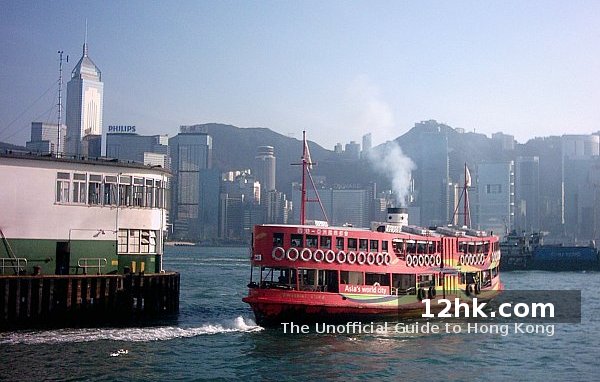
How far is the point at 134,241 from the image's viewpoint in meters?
38.5

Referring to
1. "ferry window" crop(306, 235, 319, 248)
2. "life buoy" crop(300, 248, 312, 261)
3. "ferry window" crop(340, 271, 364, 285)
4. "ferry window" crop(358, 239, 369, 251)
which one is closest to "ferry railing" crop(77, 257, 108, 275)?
"life buoy" crop(300, 248, 312, 261)

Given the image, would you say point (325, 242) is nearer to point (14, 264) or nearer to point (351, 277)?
point (351, 277)

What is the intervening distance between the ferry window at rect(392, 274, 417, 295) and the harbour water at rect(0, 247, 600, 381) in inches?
137

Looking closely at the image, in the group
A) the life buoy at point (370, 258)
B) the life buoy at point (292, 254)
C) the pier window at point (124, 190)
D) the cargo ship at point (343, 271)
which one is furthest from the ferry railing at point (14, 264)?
A: the life buoy at point (370, 258)

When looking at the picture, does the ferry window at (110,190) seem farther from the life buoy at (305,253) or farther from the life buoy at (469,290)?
the life buoy at (469,290)

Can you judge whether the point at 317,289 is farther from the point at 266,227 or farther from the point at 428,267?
the point at 428,267

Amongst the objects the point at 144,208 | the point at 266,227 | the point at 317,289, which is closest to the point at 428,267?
the point at 317,289

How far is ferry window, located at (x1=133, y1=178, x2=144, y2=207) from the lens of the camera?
127 feet

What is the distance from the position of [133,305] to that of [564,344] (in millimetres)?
21946

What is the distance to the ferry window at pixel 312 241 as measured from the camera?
3416 cm

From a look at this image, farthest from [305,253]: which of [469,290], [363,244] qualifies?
[469,290]

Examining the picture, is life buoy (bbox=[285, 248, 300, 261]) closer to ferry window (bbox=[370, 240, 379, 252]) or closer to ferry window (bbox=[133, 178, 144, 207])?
ferry window (bbox=[370, 240, 379, 252])

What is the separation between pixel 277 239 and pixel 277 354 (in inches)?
252

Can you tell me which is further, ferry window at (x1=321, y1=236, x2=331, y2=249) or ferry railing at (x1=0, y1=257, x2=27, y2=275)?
ferry window at (x1=321, y1=236, x2=331, y2=249)
